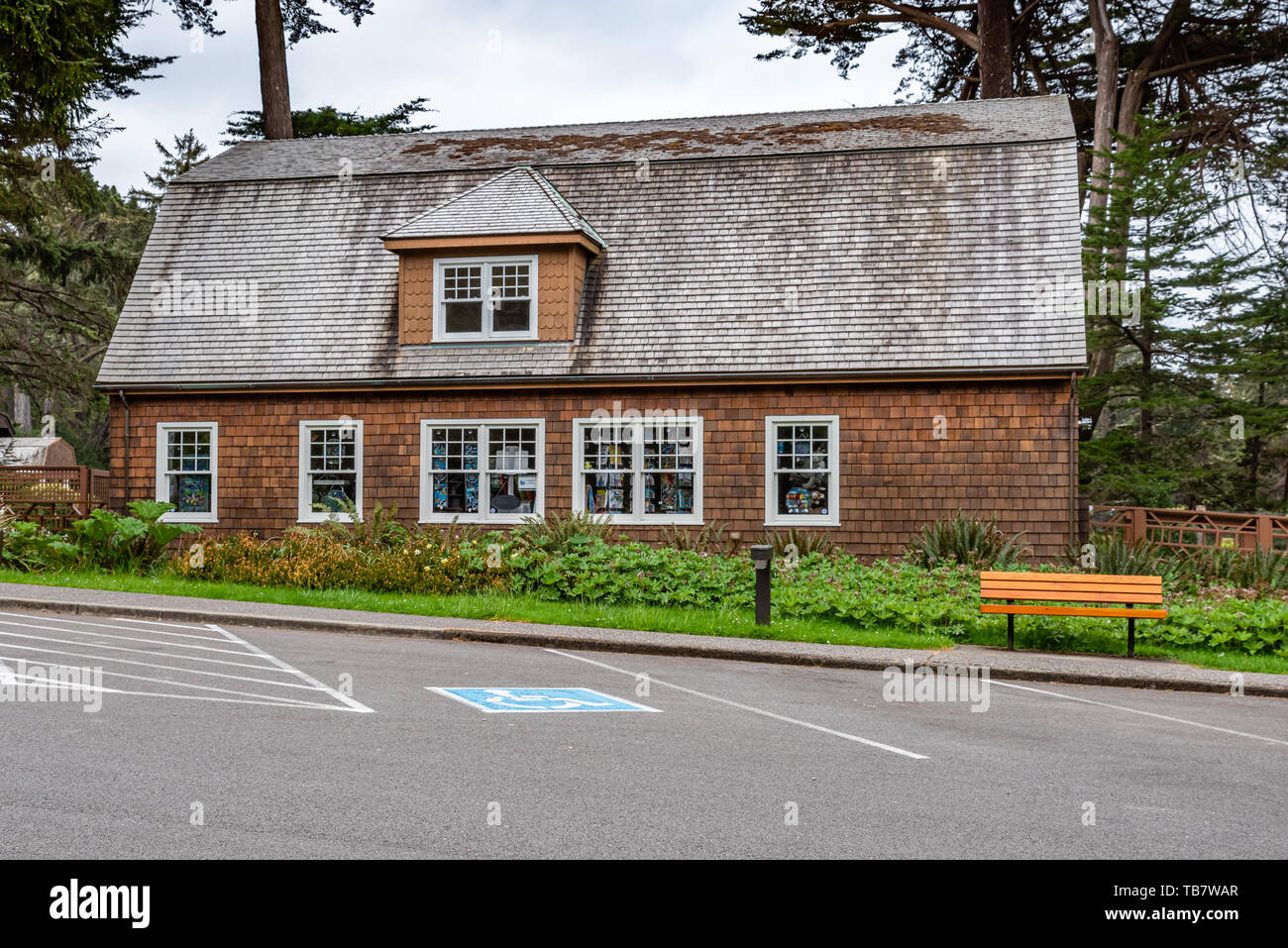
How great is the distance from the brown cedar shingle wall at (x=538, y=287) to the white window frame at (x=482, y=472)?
155 centimetres

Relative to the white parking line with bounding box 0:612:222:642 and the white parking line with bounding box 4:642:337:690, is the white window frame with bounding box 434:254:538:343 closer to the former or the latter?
the white parking line with bounding box 0:612:222:642

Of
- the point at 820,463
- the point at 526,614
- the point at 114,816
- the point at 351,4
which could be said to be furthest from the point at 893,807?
the point at 351,4

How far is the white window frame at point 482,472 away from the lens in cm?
1966

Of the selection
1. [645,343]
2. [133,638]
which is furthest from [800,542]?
[133,638]

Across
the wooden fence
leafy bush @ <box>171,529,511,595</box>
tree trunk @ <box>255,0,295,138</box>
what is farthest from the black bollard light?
tree trunk @ <box>255,0,295,138</box>

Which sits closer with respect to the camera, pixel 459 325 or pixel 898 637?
pixel 898 637

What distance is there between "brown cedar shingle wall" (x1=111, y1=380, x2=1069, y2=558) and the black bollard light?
18.6 ft

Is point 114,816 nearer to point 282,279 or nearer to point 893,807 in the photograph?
point 893,807

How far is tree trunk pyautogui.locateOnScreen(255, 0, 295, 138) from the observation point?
30219 millimetres

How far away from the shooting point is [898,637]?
1272cm

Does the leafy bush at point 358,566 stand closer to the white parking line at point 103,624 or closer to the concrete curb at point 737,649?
the concrete curb at point 737,649

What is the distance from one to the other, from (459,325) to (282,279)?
391 centimetres

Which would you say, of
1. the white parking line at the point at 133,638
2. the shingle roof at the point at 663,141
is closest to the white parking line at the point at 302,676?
the white parking line at the point at 133,638

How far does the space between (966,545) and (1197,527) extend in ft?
13.1
